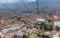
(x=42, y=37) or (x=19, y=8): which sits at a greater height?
(x=19, y=8)

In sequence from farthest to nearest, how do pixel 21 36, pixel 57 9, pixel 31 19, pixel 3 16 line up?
pixel 57 9, pixel 31 19, pixel 3 16, pixel 21 36

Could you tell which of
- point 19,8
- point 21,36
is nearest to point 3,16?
point 19,8

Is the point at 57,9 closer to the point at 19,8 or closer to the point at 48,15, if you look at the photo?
the point at 48,15

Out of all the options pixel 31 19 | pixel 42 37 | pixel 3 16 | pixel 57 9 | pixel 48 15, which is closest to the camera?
pixel 42 37

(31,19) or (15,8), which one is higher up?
(15,8)

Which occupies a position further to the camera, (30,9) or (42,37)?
(30,9)

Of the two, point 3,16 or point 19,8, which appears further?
point 19,8

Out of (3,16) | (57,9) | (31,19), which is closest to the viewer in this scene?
(3,16)

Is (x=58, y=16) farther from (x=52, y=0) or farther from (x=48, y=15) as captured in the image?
(x=52, y=0)

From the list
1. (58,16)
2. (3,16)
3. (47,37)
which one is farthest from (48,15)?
(47,37)
